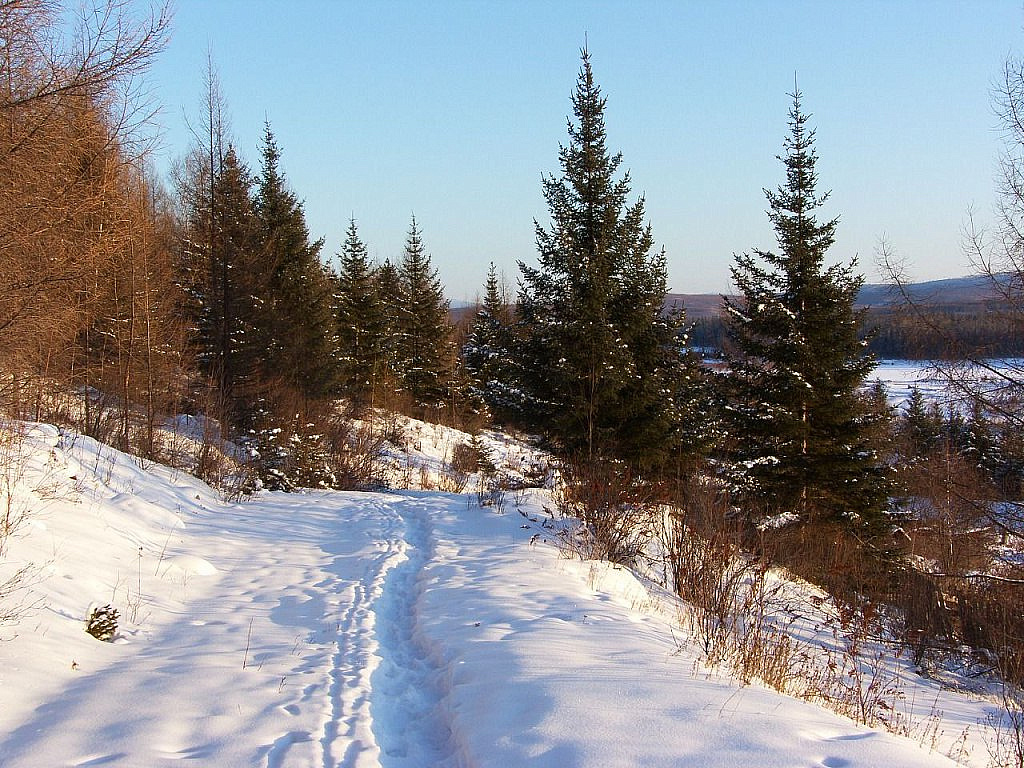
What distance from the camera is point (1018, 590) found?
12172 millimetres

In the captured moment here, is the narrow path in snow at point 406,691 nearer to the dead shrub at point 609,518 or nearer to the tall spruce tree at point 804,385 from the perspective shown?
the dead shrub at point 609,518

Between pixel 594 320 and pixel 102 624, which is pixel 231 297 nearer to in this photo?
pixel 594 320

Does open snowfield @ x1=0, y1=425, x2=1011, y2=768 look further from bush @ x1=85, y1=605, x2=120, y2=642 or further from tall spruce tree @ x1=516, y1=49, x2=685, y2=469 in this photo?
tall spruce tree @ x1=516, y1=49, x2=685, y2=469

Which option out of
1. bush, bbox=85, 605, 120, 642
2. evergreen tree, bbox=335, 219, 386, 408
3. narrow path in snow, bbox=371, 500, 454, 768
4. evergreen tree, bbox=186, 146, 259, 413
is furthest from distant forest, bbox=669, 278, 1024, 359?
evergreen tree, bbox=335, 219, 386, 408

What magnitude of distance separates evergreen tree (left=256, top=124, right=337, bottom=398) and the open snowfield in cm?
1665

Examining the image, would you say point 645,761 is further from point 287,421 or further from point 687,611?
point 287,421

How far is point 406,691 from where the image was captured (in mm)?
4859

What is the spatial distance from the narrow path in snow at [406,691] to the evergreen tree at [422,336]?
110 feet

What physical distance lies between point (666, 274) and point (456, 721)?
1543 centimetres

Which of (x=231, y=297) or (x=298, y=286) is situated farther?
(x=298, y=286)

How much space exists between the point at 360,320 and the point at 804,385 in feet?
81.5

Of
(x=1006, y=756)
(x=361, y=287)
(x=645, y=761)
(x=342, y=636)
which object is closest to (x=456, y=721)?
(x=645, y=761)

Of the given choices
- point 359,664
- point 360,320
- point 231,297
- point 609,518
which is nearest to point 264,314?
point 231,297

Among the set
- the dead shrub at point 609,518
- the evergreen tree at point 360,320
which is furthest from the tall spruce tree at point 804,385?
the evergreen tree at point 360,320
